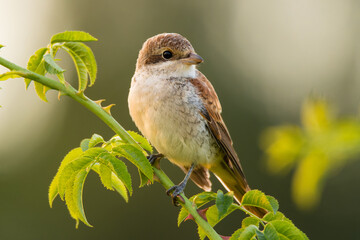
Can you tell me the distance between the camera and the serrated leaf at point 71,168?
186 cm

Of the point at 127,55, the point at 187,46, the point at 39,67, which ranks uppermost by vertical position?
the point at 39,67

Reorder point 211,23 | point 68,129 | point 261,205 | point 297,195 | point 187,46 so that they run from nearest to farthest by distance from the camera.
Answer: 1. point 297,195
2. point 261,205
3. point 187,46
4. point 68,129
5. point 211,23

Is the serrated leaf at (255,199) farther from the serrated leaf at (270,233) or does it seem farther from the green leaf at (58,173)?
the green leaf at (58,173)

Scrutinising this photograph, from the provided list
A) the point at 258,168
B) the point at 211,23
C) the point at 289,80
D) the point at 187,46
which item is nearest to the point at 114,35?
the point at 211,23

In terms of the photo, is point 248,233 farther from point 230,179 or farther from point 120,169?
point 230,179

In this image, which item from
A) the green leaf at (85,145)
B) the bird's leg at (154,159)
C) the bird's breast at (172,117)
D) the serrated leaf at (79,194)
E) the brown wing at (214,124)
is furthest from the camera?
the brown wing at (214,124)

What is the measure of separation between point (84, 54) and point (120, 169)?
1.65 ft

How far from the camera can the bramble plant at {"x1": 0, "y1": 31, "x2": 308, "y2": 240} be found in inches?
70.8

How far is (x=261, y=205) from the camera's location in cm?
194

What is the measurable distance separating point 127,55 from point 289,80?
11.3ft

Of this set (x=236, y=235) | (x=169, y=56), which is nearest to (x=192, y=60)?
(x=169, y=56)

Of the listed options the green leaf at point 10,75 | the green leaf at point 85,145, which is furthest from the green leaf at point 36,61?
the green leaf at point 85,145

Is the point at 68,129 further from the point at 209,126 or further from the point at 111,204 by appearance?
the point at 209,126

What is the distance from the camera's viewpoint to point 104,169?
1936mm
